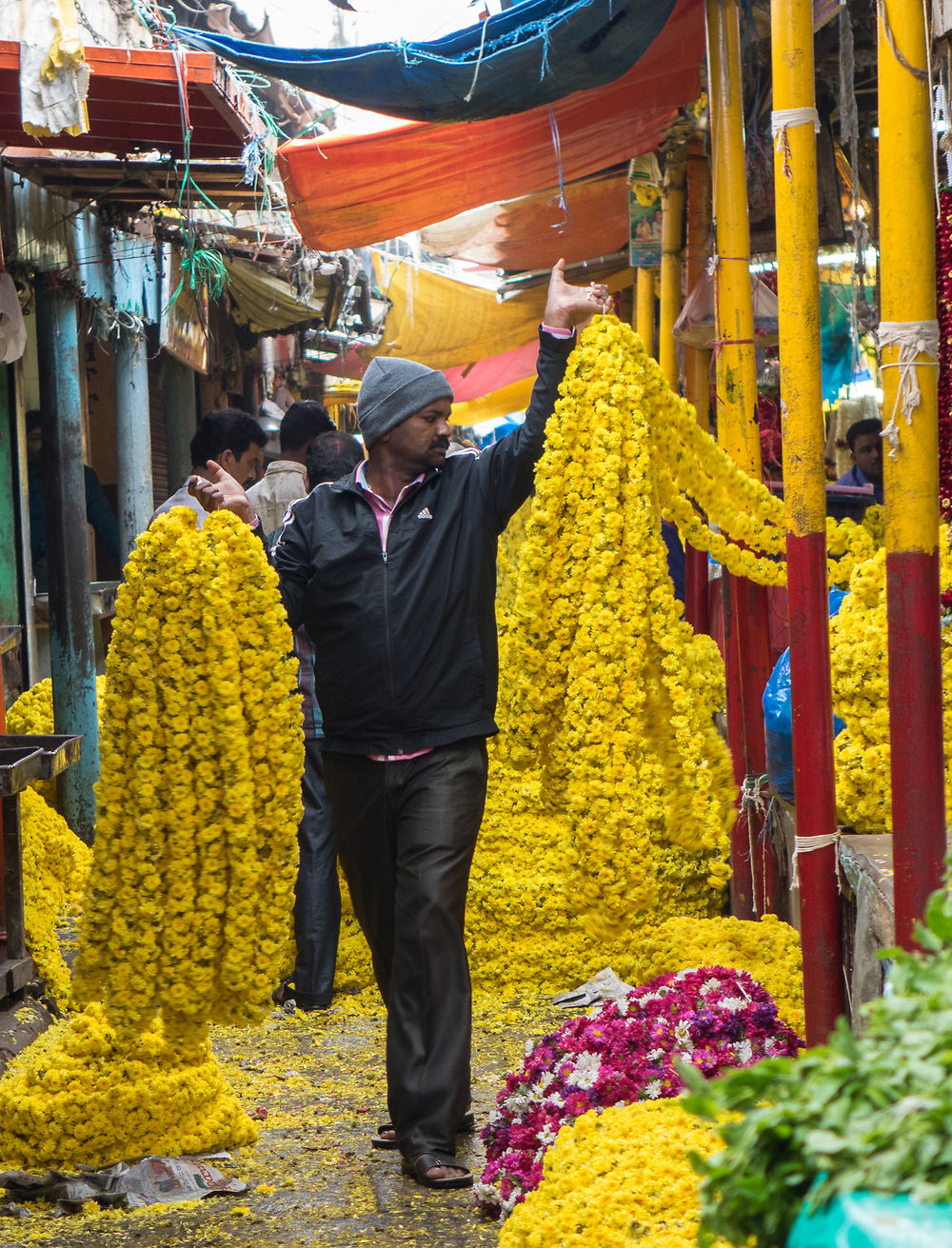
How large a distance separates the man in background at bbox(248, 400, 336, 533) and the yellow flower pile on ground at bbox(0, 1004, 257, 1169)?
2.59 meters

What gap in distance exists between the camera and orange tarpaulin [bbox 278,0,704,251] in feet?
20.1

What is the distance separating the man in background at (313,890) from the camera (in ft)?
17.6

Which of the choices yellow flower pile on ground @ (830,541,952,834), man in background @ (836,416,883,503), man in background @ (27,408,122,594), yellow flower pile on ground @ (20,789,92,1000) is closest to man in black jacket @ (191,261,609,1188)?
yellow flower pile on ground @ (830,541,952,834)

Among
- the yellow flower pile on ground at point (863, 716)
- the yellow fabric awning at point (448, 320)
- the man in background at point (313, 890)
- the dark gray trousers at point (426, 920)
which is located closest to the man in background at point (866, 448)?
the man in background at point (313, 890)

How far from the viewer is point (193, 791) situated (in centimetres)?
335

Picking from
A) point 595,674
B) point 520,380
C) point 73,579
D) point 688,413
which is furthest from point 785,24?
point 520,380

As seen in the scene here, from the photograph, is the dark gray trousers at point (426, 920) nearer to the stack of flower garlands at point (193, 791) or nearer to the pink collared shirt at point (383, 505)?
the pink collared shirt at point (383, 505)

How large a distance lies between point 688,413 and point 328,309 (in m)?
10.6

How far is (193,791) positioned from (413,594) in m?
0.84

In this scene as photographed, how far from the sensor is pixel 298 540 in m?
3.95

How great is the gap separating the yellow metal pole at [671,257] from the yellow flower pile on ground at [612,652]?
366 cm

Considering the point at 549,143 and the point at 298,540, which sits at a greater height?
the point at 549,143

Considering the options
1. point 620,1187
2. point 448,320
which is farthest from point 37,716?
point 448,320

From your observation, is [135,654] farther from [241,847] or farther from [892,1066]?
[892,1066]
